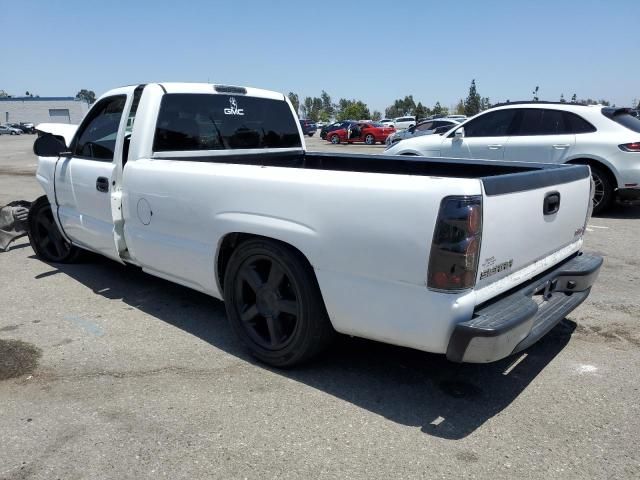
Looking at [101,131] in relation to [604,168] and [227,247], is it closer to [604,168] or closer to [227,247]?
[227,247]

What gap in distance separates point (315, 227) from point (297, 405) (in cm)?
104

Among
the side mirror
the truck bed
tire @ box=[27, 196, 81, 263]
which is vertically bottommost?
tire @ box=[27, 196, 81, 263]

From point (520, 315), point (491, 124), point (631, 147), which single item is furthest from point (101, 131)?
→ point (631, 147)

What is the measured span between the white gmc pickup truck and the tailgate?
1cm

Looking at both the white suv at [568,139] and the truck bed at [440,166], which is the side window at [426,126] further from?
the truck bed at [440,166]

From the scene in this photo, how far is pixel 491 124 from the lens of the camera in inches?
372

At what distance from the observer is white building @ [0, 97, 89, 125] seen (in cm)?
9744

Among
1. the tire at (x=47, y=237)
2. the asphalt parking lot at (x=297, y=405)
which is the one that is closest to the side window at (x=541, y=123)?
the asphalt parking lot at (x=297, y=405)

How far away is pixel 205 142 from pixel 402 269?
2618mm

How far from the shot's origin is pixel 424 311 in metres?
2.74

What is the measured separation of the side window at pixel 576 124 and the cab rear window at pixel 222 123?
17.0 feet

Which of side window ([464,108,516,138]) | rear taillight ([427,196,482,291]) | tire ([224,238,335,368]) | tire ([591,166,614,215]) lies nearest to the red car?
side window ([464,108,516,138])

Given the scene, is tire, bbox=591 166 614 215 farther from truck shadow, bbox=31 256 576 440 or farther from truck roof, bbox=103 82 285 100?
truck roof, bbox=103 82 285 100

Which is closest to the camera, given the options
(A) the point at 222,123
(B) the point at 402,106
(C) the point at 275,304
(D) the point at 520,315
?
(D) the point at 520,315
